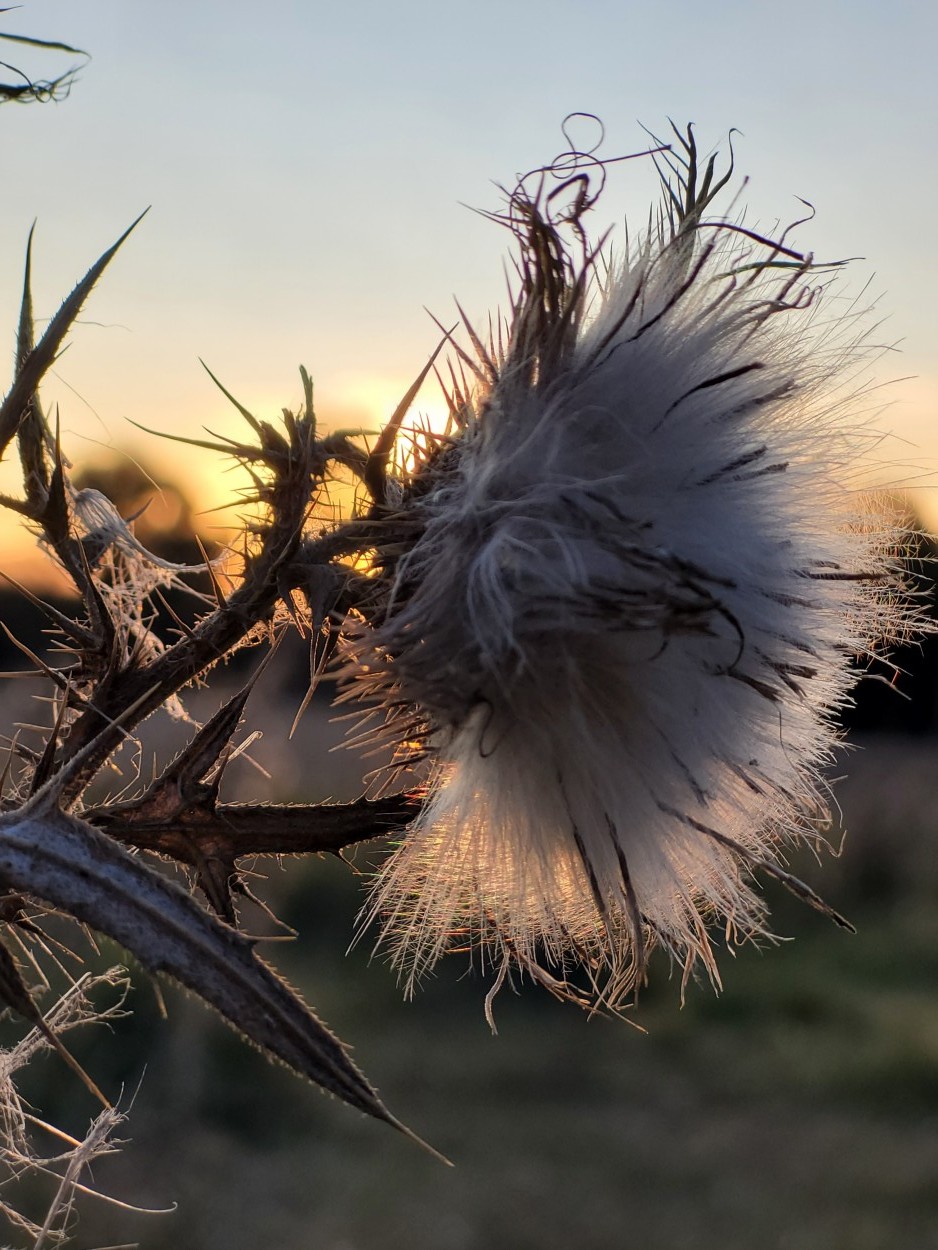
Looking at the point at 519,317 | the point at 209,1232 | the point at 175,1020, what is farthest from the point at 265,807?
the point at 175,1020

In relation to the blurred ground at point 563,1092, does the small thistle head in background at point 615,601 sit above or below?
A: above

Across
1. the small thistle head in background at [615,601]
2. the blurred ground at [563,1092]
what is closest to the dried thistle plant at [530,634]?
the small thistle head in background at [615,601]

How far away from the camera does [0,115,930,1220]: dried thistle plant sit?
3.76ft

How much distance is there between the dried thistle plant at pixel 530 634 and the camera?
1147 mm

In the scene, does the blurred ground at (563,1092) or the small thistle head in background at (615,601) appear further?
the blurred ground at (563,1092)

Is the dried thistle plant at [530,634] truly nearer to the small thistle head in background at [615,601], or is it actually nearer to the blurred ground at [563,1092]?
the small thistle head in background at [615,601]

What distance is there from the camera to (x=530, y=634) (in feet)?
3.83

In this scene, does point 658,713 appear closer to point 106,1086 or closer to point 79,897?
point 79,897

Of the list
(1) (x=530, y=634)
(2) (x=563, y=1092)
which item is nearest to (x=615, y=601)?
(1) (x=530, y=634)

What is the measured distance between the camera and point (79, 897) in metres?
1.07

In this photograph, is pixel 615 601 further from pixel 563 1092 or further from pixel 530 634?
pixel 563 1092

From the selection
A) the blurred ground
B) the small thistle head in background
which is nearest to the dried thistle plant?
the small thistle head in background

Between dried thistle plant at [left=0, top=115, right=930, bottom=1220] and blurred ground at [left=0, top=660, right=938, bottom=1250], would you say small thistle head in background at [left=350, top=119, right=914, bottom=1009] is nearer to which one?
dried thistle plant at [left=0, top=115, right=930, bottom=1220]

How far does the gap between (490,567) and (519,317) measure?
1.15 feet
